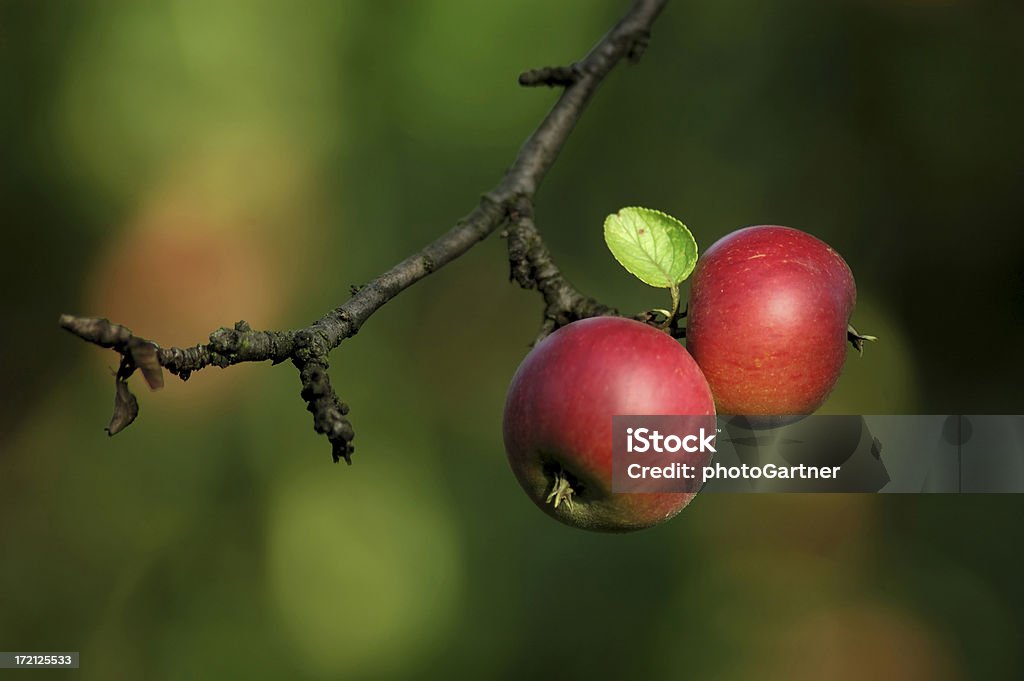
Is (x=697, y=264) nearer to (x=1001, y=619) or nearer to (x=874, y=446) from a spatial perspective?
(x=874, y=446)

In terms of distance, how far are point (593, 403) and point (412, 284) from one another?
28cm

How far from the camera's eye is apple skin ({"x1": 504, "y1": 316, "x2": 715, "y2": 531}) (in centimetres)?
95

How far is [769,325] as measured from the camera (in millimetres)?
1063

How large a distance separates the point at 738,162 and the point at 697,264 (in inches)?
60.6

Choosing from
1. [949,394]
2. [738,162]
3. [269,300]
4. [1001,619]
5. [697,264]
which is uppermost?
[738,162]

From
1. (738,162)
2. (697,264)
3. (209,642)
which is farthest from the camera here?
(738,162)

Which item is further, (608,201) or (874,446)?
(608,201)

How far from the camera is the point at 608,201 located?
8.29 feet

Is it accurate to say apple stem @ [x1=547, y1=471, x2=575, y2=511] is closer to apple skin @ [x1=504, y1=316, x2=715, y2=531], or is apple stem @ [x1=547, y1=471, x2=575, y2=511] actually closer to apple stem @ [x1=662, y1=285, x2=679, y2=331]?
apple skin @ [x1=504, y1=316, x2=715, y2=531]

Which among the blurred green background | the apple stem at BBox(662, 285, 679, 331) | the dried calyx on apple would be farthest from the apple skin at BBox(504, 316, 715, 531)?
the blurred green background

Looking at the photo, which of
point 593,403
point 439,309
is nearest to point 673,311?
point 593,403

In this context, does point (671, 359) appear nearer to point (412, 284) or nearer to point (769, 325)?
point (769, 325)

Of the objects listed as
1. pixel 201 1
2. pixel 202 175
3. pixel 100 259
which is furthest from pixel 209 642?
pixel 201 1

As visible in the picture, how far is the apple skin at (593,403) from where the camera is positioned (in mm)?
→ 948
